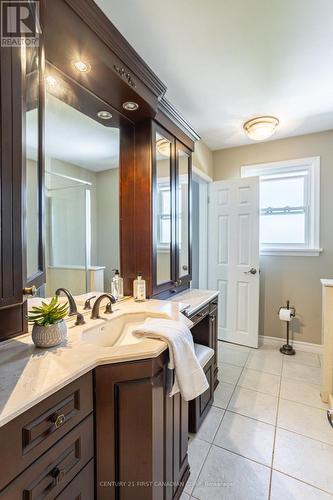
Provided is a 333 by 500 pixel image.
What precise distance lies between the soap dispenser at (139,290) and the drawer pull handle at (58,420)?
1.03m

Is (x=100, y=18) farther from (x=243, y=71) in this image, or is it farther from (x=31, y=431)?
(x=31, y=431)

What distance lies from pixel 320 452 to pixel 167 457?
1128 millimetres

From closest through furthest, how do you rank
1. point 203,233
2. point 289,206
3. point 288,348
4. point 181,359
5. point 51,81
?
point 181,359
point 51,81
point 288,348
point 289,206
point 203,233

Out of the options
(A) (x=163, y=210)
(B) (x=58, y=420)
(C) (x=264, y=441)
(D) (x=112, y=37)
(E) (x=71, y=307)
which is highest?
(D) (x=112, y=37)

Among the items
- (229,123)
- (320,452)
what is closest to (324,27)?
(229,123)

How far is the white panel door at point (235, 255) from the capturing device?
302cm

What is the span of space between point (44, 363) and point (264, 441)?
161 centimetres

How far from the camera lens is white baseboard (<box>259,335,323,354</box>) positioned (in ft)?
9.63

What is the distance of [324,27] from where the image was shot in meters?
1.44

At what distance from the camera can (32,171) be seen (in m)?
0.93

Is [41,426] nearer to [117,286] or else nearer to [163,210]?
[117,286]

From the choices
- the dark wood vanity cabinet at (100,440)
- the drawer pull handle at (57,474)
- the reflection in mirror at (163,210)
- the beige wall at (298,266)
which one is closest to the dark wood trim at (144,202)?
the reflection in mirror at (163,210)

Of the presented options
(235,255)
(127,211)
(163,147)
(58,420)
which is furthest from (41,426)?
(235,255)

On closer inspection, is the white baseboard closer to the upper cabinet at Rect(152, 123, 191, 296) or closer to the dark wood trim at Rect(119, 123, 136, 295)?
the upper cabinet at Rect(152, 123, 191, 296)
